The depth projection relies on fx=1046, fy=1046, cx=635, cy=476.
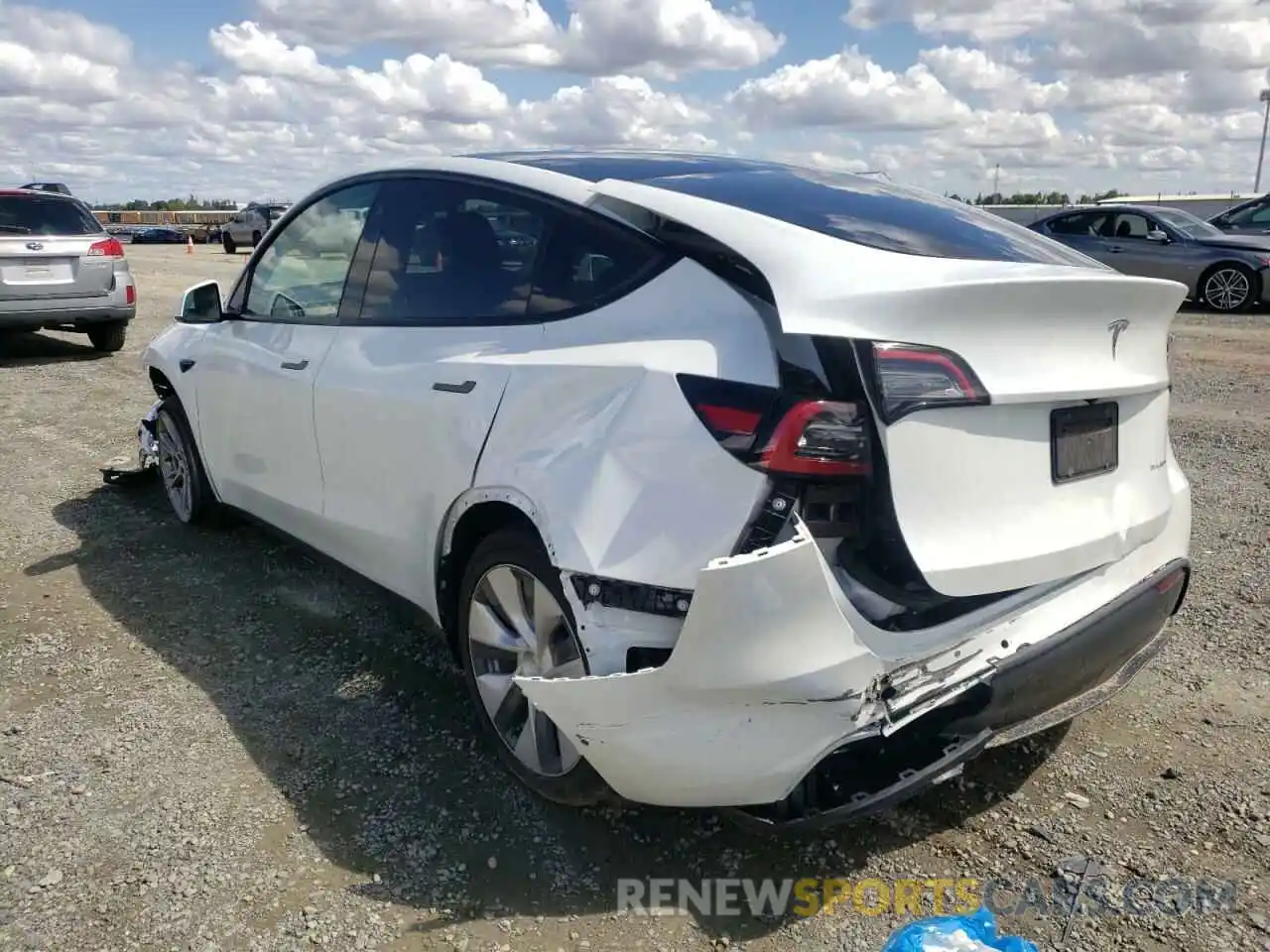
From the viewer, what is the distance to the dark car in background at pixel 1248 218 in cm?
1521

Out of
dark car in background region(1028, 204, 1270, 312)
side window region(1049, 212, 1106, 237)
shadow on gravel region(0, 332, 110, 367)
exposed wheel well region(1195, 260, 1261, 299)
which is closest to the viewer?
shadow on gravel region(0, 332, 110, 367)

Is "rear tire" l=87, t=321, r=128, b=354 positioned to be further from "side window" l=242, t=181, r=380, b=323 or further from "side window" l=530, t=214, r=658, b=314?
"side window" l=530, t=214, r=658, b=314

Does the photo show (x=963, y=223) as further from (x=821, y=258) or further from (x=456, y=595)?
(x=456, y=595)

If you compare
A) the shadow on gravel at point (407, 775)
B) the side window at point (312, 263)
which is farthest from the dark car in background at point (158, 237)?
the shadow on gravel at point (407, 775)

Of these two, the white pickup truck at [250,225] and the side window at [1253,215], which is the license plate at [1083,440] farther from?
the white pickup truck at [250,225]

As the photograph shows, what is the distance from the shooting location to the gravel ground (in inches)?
97.5

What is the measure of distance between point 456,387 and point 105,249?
9643 mm

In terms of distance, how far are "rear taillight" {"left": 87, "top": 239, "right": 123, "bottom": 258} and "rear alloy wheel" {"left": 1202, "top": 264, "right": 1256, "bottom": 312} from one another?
13170 millimetres

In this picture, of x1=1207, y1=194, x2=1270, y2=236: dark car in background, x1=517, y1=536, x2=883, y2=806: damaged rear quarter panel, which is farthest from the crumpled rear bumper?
x1=1207, y1=194, x2=1270, y2=236: dark car in background

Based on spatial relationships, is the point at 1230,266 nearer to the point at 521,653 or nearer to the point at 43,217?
the point at 521,653

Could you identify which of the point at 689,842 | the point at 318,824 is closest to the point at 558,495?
the point at 689,842

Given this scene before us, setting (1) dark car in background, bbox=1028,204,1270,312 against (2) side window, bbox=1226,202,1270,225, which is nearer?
(1) dark car in background, bbox=1028,204,1270,312

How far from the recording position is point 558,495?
2.51 metres

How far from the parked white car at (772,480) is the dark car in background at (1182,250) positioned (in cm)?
1160
